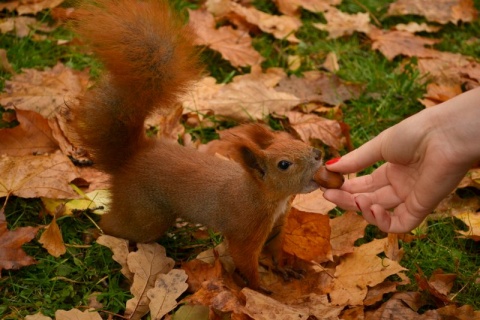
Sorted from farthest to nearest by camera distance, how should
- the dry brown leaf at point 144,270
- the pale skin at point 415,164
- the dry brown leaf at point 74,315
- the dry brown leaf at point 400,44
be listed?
the dry brown leaf at point 400,44, the dry brown leaf at point 144,270, the dry brown leaf at point 74,315, the pale skin at point 415,164

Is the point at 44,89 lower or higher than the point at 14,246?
higher

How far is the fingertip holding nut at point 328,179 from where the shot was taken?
202 centimetres

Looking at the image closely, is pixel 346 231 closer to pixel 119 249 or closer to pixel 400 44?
pixel 119 249

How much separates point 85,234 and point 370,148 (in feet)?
3.68

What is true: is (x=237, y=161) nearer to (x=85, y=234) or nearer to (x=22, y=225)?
(x=85, y=234)

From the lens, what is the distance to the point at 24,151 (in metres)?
2.54

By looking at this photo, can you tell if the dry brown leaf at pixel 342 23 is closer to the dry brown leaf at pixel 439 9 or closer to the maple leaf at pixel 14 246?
the dry brown leaf at pixel 439 9

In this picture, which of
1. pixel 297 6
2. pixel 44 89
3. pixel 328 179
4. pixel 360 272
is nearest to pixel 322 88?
pixel 297 6

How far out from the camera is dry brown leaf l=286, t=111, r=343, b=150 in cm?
264

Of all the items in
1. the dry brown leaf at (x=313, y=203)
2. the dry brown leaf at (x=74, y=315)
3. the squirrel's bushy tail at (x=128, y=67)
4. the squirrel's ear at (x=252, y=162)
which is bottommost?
the dry brown leaf at (x=313, y=203)

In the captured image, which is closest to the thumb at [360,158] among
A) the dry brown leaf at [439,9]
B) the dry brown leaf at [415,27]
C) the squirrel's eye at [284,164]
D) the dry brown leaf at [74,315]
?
the squirrel's eye at [284,164]

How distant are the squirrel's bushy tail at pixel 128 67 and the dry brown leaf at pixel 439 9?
210 cm

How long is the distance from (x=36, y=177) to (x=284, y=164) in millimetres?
1001

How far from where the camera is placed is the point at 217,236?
2.34m
